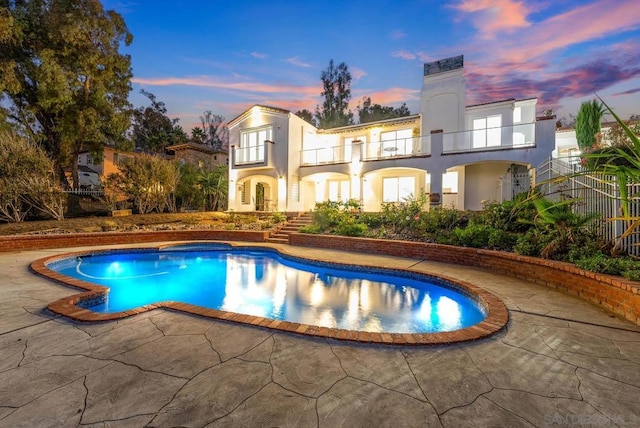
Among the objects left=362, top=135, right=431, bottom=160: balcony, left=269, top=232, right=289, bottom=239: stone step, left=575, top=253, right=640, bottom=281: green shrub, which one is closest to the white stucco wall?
left=362, top=135, right=431, bottom=160: balcony

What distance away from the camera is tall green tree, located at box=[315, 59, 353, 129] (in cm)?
3366

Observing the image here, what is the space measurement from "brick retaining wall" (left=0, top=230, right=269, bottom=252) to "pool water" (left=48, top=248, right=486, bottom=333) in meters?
1.72

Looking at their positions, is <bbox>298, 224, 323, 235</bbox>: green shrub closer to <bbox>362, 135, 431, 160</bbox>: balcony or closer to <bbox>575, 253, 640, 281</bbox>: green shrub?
<bbox>362, 135, 431, 160</bbox>: balcony

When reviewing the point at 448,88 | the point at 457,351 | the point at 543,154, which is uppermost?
the point at 448,88

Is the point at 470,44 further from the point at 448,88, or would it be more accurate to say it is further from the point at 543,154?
the point at 543,154

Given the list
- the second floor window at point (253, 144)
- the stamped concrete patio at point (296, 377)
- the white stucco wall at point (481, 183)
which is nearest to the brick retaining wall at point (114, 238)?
the second floor window at point (253, 144)

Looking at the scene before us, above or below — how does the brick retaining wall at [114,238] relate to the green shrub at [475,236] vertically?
below

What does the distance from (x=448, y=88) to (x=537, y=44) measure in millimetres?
4025

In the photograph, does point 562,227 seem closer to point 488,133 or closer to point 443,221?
point 443,221

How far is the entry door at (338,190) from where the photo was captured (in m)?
18.0

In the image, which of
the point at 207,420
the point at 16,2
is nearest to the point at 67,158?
the point at 16,2

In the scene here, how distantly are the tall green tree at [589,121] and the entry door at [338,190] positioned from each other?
11529 millimetres

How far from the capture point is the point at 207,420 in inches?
70.7

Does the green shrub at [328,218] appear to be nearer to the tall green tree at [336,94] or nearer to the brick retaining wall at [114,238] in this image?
the brick retaining wall at [114,238]
